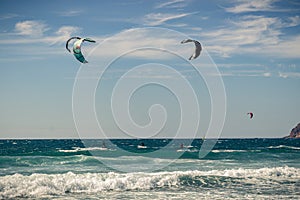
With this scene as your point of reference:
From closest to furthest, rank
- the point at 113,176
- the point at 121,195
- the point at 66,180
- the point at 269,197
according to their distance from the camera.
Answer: the point at 269,197 → the point at 121,195 → the point at 66,180 → the point at 113,176

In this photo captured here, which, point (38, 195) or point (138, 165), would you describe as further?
point (138, 165)

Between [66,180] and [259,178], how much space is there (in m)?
9.45

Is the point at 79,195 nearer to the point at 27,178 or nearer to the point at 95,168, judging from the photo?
the point at 27,178

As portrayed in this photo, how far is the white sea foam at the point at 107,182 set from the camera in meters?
18.9

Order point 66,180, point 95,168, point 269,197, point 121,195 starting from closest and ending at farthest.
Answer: point 269,197
point 121,195
point 66,180
point 95,168

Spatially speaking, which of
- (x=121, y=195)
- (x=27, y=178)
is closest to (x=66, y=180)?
(x=27, y=178)

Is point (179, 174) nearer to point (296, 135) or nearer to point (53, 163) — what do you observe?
point (53, 163)

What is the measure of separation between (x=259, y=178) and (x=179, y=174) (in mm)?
3977

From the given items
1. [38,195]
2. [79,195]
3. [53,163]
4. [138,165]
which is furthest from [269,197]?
[53,163]

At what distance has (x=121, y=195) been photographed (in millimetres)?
17875

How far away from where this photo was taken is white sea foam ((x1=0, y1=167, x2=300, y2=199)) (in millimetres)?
18875

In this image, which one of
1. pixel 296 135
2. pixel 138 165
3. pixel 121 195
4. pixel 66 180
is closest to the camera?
pixel 121 195

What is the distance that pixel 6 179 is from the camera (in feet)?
67.6

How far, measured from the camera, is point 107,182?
20391 millimetres
